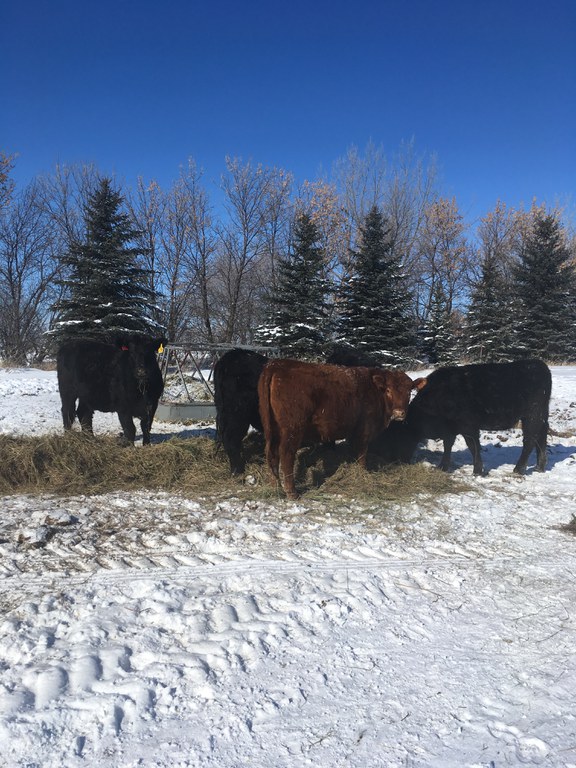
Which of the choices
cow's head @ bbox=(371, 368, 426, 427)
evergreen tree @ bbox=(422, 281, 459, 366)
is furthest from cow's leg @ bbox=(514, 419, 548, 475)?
evergreen tree @ bbox=(422, 281, 459, 366)

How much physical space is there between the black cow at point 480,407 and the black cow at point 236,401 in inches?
99.6

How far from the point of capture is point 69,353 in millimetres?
9305

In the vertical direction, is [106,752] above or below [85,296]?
below

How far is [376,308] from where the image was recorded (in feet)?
77.7

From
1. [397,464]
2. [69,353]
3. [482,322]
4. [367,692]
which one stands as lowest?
[367,692]

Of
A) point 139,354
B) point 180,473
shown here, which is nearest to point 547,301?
point 139,354

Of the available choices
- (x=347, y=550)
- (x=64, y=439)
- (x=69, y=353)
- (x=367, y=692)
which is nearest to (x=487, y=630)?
(x=367, y=692)

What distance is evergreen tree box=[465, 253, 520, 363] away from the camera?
88.9 ft

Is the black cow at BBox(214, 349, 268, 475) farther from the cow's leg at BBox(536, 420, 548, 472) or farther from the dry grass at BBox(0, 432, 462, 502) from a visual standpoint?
the cow's leg at BBox(536, 420, 548, 472)

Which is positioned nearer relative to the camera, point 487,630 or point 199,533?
point 487,630

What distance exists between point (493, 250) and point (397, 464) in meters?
42.1

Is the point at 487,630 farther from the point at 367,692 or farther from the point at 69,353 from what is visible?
the point at 69,353

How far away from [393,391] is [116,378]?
15.6 ft

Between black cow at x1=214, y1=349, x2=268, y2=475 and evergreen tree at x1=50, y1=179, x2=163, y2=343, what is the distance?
1505 cm
